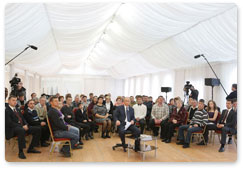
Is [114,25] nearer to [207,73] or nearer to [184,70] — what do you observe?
[207,73]

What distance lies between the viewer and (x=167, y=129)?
20.6 feet

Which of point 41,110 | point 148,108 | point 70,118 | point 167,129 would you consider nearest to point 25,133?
point 41,110

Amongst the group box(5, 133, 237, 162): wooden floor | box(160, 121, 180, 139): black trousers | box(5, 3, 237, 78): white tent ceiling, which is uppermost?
box(5, 3, 237, 78): white tent ceiling

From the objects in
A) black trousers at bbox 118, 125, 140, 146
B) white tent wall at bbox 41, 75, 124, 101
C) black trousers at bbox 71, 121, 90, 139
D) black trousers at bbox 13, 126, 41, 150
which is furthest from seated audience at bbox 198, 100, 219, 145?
white tent wall at bbox 41, 75, 124, 101

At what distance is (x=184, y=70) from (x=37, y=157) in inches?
267

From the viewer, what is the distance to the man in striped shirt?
18.2ft

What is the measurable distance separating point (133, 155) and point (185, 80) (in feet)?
18.6

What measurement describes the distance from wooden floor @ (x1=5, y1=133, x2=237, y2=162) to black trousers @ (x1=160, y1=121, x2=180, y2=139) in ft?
1.71

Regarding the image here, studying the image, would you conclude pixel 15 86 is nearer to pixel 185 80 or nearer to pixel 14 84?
pixel 14 84

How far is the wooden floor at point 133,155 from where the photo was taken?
170 inches

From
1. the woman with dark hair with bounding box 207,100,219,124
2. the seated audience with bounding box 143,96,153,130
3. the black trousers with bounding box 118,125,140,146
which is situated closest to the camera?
the black trousers with bounding box 118,125,140,146

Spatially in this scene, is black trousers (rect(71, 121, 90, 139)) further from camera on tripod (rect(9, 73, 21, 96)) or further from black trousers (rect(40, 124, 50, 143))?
camera on tripod (rect(9, 73, 21, 96))

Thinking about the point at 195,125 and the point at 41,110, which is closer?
the point at 195,125

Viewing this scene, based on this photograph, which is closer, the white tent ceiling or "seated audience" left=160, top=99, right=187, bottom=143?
the white tent ceiling
